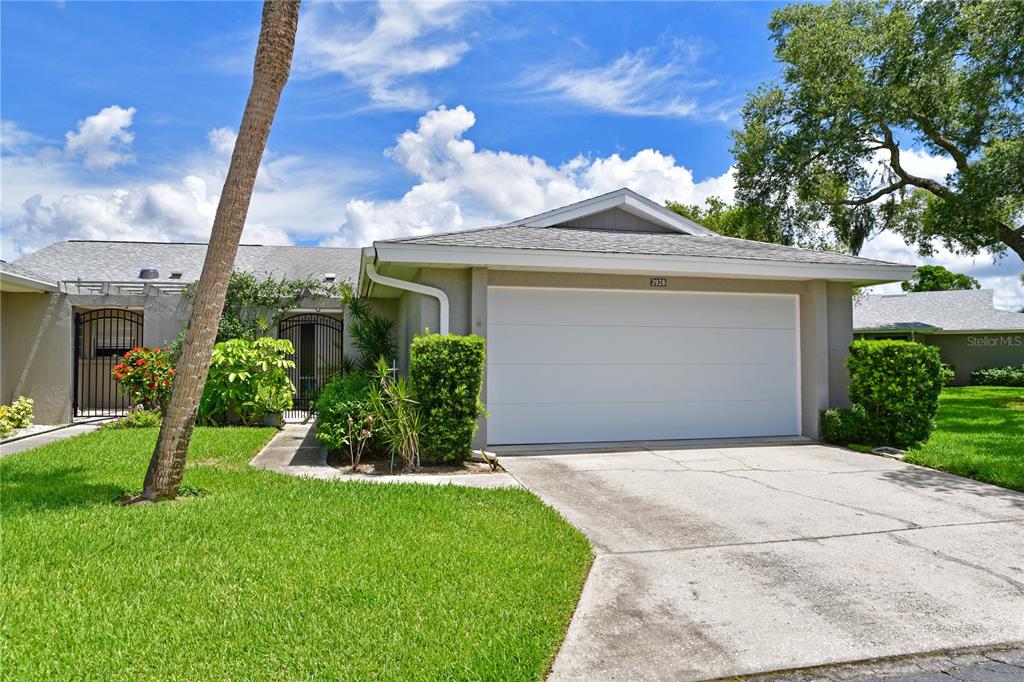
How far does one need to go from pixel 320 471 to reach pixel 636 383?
487 centimetres

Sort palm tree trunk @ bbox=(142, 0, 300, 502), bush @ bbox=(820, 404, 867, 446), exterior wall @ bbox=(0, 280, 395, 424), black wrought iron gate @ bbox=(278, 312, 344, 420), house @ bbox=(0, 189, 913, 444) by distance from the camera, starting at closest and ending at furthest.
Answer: palm tree trunk @ bbox=(142, 0, 300, 502)
house @ bbox=(0, 189, 913, 444)
bush @ bbox=(820, 404, 867, 446)
exterior wall @ bbox=(0, 280, 395, 424)
black wrought iron gate @ bbox=(278, 312, 344, 420)

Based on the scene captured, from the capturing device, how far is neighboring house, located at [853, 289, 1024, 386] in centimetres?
2592

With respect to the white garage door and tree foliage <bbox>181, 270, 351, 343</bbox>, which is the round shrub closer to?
the white garage door

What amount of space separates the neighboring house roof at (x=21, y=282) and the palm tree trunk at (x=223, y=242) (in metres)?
6.79

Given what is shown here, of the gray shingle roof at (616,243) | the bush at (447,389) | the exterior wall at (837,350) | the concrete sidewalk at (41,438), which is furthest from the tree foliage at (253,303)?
the exterior wall at (837,350)

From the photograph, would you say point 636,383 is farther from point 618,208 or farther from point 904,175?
point 904,175

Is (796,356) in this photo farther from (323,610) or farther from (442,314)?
(323,610)

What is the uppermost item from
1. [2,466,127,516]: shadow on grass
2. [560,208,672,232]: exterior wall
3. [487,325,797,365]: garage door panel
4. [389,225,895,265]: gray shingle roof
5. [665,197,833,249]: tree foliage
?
[665,197,833,249]: tree foliage

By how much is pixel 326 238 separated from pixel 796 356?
58.8 feet

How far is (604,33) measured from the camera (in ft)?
35.8

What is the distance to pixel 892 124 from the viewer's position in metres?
18.6

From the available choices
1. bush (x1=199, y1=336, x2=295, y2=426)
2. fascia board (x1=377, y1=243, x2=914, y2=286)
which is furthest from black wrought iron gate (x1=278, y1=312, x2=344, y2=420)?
fascia board (x1=377, y1=243, x2=914, y2=286)

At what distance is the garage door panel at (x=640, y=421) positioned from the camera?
374 inches

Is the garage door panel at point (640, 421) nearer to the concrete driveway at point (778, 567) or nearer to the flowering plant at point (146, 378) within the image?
the concrete driveway at point (778, 567)
